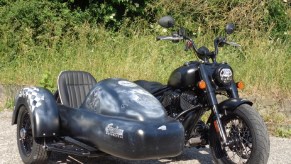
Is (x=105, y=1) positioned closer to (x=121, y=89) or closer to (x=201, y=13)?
(x=201, y=13)

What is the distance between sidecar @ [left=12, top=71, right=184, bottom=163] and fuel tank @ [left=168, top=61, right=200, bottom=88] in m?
0.48

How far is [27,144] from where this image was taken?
499 cm

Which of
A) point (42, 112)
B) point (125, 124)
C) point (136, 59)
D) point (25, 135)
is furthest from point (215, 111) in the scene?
point (136, 59)

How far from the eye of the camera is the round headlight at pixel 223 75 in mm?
4527

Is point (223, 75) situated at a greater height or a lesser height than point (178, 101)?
greater

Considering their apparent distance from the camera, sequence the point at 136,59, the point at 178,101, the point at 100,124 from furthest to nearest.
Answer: the point at 136,59 → the point at 178,101 → the point at 100,124

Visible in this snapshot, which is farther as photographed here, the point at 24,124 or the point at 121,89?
the point at 24,124

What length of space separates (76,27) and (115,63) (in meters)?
1.87

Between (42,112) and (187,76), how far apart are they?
1.35 m

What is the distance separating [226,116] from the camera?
4.55 m

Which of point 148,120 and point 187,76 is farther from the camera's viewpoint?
point 187,76

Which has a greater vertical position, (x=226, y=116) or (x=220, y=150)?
(x=226, y=116)

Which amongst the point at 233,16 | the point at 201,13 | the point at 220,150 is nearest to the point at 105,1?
the point at 201,13

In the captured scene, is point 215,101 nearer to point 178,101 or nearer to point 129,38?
point 178,101
